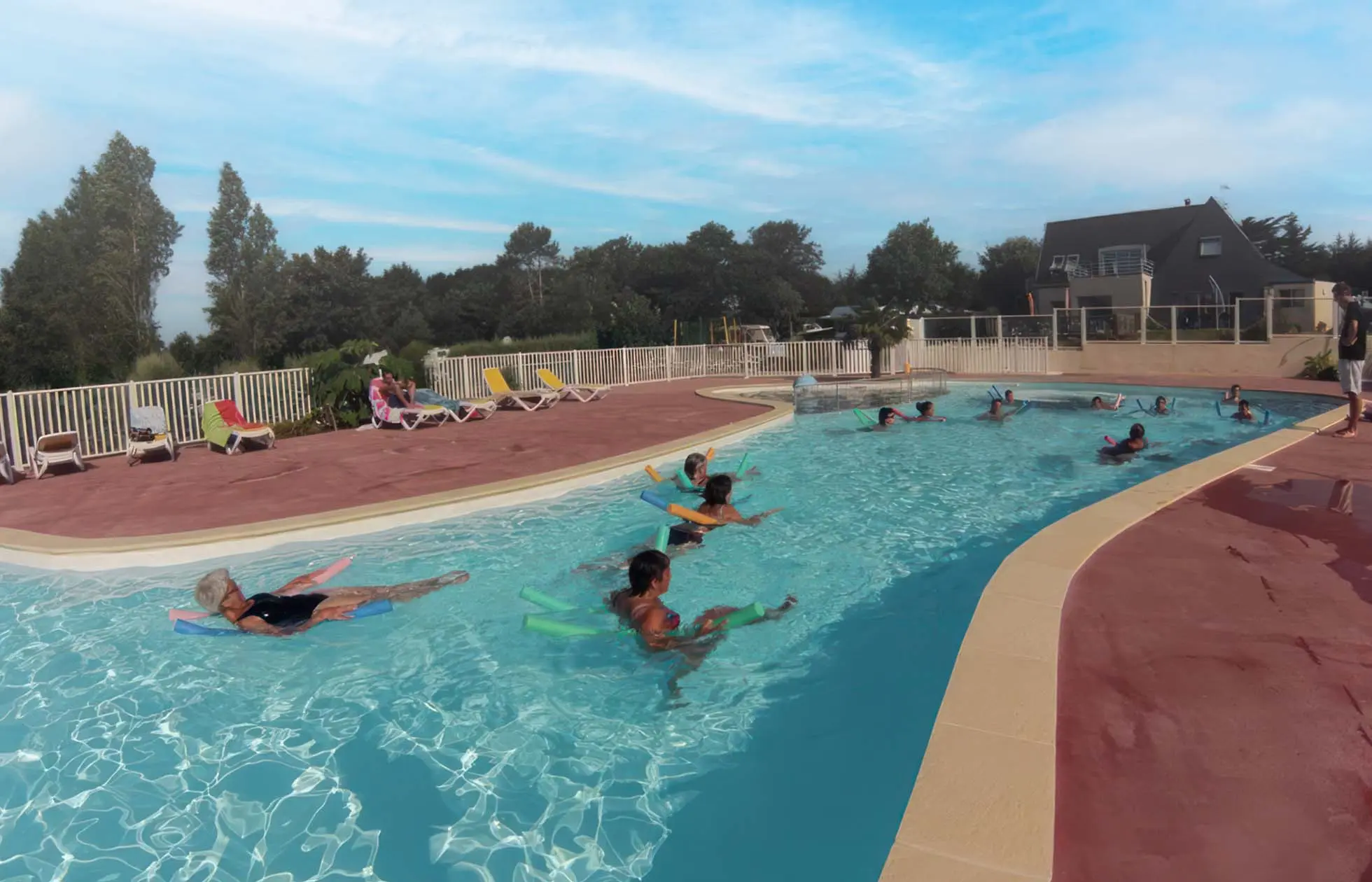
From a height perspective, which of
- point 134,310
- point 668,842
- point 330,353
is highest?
point 134,310

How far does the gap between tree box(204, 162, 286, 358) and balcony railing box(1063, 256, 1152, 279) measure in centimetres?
3972

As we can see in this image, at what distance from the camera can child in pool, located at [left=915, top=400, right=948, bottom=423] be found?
→ 1455 centimetres

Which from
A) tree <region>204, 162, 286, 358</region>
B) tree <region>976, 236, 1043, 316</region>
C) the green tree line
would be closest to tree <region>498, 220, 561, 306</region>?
the green tree line

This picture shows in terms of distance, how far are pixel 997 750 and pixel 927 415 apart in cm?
1206

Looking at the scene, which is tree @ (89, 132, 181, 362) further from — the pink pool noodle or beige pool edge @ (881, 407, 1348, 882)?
beige pool edge @ (881, 407, 1348, 882)

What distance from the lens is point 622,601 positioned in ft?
17.9

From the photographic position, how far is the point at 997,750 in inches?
122

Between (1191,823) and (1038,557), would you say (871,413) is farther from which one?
(1191,823)

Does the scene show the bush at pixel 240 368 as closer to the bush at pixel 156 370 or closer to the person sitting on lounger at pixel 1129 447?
the bush at pixel 156 370

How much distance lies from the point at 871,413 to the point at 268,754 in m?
13.5

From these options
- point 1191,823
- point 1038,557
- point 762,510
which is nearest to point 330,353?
point 762,510

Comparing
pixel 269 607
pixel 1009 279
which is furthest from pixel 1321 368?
pixel 1009 279

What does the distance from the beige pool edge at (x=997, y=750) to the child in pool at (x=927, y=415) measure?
9.36 metres

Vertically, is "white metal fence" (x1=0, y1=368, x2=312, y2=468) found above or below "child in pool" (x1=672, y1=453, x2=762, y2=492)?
above
